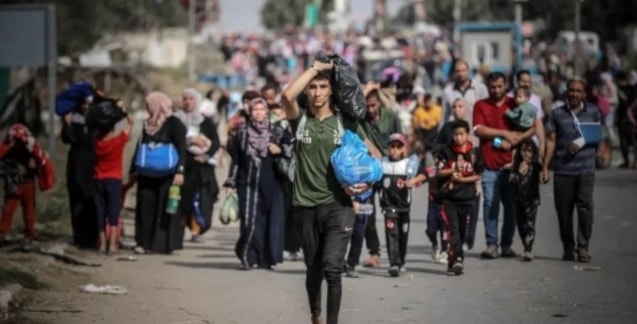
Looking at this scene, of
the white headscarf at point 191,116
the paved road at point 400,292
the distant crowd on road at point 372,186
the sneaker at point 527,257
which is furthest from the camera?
the white headscarf at point 191,116

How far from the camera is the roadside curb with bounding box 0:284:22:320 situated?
1187cm

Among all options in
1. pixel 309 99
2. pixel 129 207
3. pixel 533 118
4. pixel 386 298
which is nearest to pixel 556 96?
pixel 129 207

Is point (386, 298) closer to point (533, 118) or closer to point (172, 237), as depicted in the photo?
point (533, 118)

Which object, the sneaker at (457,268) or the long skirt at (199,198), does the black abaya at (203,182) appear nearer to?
the long skirt at (199,198)

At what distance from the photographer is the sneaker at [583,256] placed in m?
15.4

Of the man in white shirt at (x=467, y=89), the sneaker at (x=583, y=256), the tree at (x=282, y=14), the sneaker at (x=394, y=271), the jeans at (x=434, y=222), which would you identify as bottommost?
the sneaker at (x=394, y=271)

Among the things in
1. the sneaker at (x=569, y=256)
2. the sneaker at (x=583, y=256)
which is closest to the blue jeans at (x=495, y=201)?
the sneaker at (x=569, y=256)

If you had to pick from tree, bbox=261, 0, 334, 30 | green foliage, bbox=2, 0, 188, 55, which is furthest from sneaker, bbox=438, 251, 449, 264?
tree, bbox=261, 0, 334, 30

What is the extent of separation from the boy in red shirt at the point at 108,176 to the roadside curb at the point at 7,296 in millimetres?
3844

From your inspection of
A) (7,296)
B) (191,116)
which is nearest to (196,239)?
(191,116)

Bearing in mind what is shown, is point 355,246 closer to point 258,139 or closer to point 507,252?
point 258,139

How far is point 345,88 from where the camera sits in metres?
10.5

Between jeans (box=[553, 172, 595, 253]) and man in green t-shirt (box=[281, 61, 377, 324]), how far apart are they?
5.10 meters

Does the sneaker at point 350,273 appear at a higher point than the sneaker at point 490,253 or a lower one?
lower
